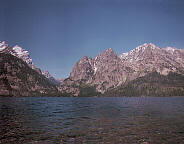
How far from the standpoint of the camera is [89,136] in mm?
34250

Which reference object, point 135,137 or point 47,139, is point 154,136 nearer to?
point 135,137

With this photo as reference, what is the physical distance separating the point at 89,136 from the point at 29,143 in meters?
10.9

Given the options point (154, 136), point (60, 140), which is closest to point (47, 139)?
point (60, 140)

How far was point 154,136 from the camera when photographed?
34.2 metres

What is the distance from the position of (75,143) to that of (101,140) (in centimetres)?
476

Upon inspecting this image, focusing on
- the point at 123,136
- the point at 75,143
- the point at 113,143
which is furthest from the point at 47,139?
the point at 123,136

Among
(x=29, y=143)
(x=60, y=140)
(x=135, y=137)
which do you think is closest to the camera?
(x=29, y=143)

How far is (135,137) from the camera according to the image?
33.2 meters

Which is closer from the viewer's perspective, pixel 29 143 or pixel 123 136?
pixel 29 143

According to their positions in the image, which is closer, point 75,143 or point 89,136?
point 75,143

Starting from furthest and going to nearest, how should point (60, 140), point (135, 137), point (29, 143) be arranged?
point (135, 137) < point (60, 140) < point (29, 143)

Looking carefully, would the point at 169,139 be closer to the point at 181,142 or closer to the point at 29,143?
the point at 181,142

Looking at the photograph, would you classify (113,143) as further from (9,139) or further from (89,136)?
(9,139)

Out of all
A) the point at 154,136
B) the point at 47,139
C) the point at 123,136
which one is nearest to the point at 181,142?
the point at 154,136
